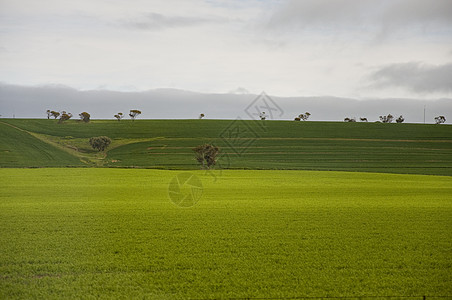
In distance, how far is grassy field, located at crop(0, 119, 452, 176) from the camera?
213 ft

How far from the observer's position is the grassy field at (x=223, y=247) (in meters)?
10.6

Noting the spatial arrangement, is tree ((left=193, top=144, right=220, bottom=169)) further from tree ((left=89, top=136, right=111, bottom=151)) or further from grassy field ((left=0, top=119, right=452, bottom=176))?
tree ((left=89, top=136, right=111, bottom=151))

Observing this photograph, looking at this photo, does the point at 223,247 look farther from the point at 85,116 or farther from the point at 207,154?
the point at 85,116

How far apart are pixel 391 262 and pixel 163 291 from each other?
7078mm

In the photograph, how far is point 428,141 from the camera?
285 feet

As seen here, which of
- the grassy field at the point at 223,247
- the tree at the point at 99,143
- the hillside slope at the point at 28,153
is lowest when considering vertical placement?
the grassy field at the point at 223,247

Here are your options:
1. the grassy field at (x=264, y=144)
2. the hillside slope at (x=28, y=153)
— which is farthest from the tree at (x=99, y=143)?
the hillside slope at (x=28, y=153)

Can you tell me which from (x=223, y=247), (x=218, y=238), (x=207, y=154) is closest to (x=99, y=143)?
(x=207, y=154)

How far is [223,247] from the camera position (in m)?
14.5

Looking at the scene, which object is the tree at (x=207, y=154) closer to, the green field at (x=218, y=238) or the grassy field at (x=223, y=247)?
the green field at (x=218, y=238)

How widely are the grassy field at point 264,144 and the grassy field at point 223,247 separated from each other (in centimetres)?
3535

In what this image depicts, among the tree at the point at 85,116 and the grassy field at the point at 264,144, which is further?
the tree at the point at 85,116

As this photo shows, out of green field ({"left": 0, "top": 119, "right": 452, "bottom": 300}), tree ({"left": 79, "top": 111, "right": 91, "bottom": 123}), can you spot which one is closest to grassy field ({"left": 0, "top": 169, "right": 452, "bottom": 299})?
green field ({"left": 0, "top": 119, "right": 452, "bottom": 300})

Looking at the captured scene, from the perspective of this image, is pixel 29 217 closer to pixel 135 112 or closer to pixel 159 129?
pixel 159 129
